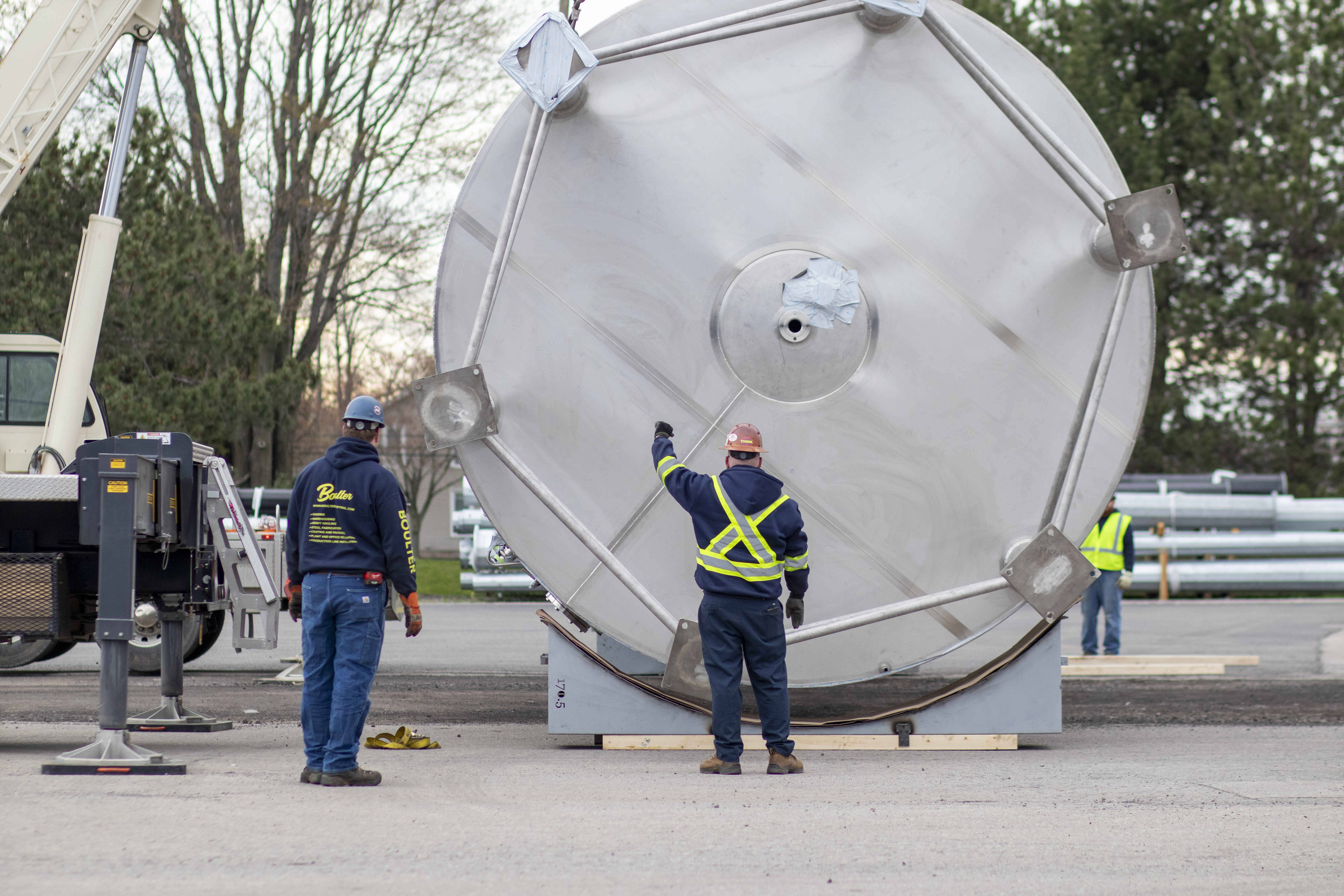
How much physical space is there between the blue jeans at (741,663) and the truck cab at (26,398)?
20.8ft

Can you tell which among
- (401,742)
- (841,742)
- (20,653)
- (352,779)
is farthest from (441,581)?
(352,779)

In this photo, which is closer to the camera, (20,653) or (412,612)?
(412,612)

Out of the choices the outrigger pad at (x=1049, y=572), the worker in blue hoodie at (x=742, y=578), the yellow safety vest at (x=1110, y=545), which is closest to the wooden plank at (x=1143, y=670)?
the yellow safety vest at (x=1110, y=545)

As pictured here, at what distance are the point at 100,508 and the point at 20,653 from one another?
545cm

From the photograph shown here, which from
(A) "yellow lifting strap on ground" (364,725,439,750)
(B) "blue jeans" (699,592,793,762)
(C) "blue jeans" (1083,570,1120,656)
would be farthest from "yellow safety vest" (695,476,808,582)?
(C) "blue jeans" (1083,570,1120,656)

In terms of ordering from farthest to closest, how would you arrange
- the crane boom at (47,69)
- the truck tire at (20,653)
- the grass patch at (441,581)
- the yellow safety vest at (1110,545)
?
the grass patch at (441,581)
the yellow safety vest at (1110,545)
the truck tire at (20,653)
the crane boom at (47,69)

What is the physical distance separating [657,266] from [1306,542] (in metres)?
19.1

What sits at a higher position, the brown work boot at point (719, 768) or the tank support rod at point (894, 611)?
the tank support rod at point (894, 611)

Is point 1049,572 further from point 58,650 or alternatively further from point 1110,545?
point 58,650

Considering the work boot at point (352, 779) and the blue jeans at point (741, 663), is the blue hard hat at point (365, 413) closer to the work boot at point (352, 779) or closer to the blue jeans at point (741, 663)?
the work boot at point (352, 779)

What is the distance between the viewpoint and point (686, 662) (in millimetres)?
6898

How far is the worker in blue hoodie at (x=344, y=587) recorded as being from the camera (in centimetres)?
627

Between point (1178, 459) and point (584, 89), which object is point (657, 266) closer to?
point (584, 89)

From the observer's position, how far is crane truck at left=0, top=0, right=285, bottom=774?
6.61 meters
